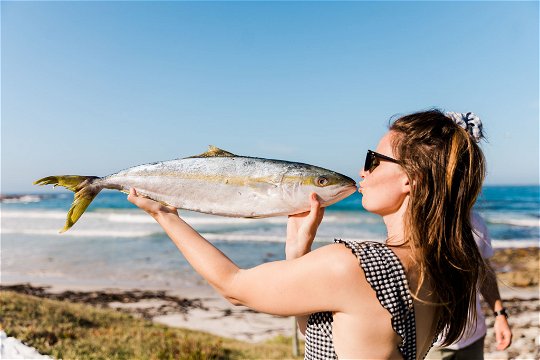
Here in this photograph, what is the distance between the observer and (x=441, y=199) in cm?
186

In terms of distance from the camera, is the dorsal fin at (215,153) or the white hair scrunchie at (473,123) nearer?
the dorsal fin at (215,153)

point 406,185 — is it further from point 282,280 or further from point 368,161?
point 282,280

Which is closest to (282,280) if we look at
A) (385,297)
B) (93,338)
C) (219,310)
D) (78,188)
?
(385,297)

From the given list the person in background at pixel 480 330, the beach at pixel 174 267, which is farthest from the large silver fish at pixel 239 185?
the person in background at pixel 480 330

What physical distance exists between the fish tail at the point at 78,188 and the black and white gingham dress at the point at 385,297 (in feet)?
3.98

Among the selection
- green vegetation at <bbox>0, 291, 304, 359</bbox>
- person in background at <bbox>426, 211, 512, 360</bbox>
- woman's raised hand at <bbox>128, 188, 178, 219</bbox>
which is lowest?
green vegetation at <bbox>0, 291, 304, 359</bbox>

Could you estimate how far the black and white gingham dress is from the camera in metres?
1.71

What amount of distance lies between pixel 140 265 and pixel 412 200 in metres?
18.2

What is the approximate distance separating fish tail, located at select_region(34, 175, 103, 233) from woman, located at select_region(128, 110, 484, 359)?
0.36 meters

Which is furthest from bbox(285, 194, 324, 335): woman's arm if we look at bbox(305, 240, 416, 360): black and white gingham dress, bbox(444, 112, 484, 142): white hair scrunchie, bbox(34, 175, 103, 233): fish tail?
bbox(444, 112, 484, 142): white hair scrunchie

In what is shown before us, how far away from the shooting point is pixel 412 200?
73.9 inches

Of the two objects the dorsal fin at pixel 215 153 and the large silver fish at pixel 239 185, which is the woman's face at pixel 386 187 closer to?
the large silver fish at pixel 239 185

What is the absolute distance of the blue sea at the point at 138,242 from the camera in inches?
662

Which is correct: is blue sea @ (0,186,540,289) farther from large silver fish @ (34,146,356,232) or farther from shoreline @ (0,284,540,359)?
large silver fish @ (34,146,356,232)
